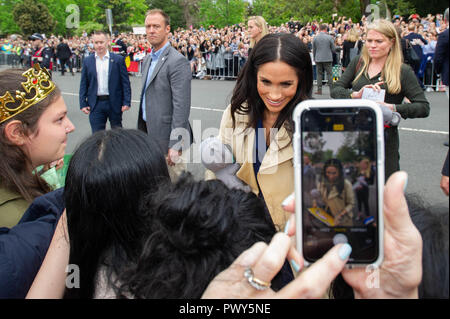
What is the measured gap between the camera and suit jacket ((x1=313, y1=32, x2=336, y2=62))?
487 inches

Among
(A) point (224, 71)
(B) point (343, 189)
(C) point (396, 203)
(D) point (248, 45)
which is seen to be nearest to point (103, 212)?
(B) point (343, 189)

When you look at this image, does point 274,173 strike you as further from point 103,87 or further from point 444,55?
point 103,87

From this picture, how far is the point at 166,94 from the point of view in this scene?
4359mm

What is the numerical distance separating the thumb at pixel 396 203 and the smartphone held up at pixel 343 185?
0.02m

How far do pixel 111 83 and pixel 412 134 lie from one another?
4847mm

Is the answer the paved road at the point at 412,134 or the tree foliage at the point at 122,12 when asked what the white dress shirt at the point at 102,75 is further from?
the tree foliage at the point at 122,12

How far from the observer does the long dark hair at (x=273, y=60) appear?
2.13 meters

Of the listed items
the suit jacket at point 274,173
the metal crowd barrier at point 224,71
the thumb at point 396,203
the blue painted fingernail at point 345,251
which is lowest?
the suit jacket at point 274,173

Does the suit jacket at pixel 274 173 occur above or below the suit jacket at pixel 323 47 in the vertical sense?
below

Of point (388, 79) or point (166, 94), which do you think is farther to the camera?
point (166, 94)

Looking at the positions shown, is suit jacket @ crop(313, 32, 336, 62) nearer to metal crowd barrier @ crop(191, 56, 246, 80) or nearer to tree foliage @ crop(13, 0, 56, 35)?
metal crowd barrier @ crop(191, 56, 246, 80)

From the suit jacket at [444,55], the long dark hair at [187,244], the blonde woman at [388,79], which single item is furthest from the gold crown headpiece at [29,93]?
the blonde woman at [388,79]

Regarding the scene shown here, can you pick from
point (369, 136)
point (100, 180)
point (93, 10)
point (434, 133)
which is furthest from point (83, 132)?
point (93, 10)

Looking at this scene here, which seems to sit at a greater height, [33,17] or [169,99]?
[33,17]
